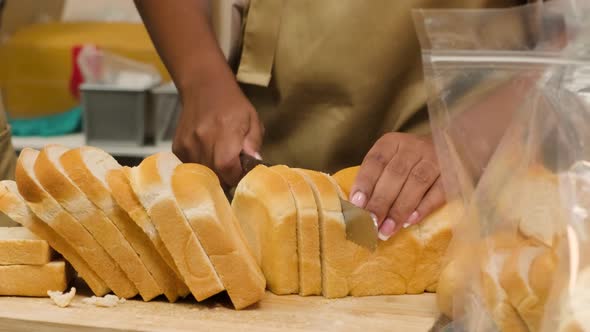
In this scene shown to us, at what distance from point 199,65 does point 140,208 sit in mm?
585

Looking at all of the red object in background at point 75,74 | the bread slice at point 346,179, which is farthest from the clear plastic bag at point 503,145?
the red object in background at point 75,74

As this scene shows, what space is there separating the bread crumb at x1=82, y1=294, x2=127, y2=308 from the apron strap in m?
0.66

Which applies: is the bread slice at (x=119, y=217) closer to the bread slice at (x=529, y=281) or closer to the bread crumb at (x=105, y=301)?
the bread crumb at (x=105, y=301)

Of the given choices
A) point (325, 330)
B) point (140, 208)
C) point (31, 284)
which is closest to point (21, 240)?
point (31, 284)

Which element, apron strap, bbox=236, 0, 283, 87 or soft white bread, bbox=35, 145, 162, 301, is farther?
apron strap, bbox=236, 0, 283, 87

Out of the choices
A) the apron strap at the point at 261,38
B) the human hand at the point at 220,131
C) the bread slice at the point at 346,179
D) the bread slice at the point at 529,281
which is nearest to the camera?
the bread slice at the point at 529,281

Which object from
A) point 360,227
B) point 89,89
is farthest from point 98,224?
point 89,89

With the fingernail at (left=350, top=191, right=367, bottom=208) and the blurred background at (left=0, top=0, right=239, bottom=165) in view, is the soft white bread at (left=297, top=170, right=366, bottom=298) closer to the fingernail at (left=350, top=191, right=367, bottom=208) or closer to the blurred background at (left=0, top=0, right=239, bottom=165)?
the fingernail at (left=350, top=191, right=367, bottom=208)

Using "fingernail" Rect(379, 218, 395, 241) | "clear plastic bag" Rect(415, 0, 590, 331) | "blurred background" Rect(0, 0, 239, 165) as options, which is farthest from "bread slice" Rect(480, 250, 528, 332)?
"blurred background" Rect(0, 0, 239, 165)

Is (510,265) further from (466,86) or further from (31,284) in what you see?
(31,284)

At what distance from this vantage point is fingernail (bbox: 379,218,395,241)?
1.19 meters

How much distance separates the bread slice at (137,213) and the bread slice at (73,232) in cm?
7

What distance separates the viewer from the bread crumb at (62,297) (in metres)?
1.11

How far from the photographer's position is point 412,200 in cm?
122
